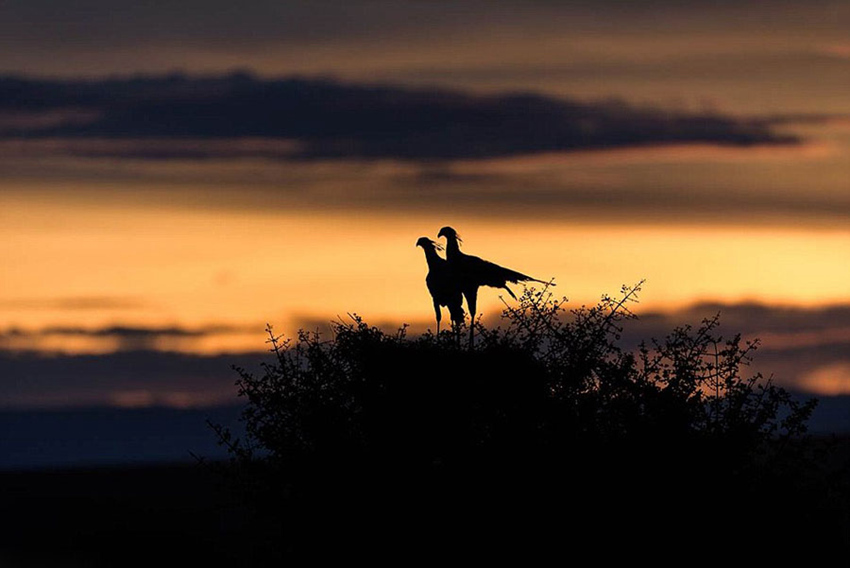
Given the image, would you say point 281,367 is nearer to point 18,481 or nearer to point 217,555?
point 217,555

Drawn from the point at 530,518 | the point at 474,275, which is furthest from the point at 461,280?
the point at 530,518

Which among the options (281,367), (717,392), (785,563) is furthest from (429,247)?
(785,563)

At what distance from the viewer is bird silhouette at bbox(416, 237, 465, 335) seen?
34094 mm

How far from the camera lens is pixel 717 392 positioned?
32594 millimetres

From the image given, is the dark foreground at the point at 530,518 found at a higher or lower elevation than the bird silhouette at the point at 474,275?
lower

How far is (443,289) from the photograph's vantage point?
112 ft

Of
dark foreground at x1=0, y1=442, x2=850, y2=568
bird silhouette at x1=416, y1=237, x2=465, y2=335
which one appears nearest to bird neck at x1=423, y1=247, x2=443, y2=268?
bird silhouette at x1=416, y1=237, x2=465, y2=335

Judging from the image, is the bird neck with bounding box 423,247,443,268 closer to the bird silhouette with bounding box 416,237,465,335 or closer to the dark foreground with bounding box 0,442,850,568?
the bird silhouette with bounding box 416,237,465,335

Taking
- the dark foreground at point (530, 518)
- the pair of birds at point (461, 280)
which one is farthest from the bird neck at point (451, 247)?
the dark foreground at point (530, 518)

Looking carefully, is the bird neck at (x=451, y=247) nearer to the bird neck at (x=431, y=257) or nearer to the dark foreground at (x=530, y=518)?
the bird neck at (x=431, y=257)

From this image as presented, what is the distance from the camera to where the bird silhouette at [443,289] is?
112 feet

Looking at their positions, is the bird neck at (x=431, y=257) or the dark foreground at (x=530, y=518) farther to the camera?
the bird neck at (x=431, y=257)

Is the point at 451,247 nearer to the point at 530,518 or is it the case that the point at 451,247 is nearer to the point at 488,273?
the point at 488,273

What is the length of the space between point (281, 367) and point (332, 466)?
6.30ft
